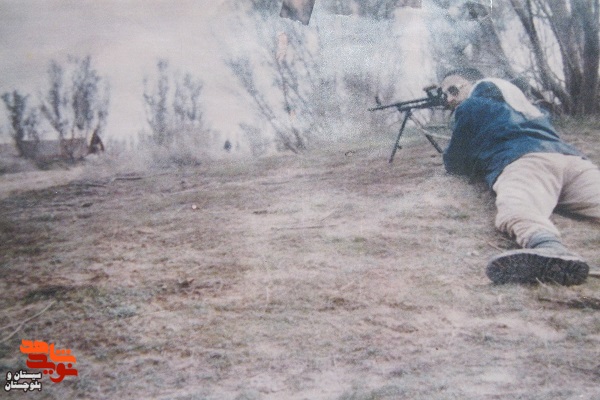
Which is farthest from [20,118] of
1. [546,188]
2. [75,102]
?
[546,188]

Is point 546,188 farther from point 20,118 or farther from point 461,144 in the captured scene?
point 20,118

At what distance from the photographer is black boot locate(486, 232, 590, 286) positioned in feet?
4.17

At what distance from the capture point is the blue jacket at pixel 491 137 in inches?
73.8

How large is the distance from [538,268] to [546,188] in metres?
0.60

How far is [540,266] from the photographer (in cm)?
129

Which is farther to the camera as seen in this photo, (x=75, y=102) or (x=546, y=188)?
(x=75, y=102)

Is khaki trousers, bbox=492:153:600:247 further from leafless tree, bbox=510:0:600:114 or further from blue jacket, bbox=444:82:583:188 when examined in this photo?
leafless tree, bbox=510:0:600:114

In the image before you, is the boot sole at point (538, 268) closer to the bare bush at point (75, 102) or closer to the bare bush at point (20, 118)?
the bare bush at point (75, 102)

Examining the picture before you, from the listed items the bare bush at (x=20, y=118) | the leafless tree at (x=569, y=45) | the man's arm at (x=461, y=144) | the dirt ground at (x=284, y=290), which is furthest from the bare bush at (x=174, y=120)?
the leafless tree at (x=569, y=45)

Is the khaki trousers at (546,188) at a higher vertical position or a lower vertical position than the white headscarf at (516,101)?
lower

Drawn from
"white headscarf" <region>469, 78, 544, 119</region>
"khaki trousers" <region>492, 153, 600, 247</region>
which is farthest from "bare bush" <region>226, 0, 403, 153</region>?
"khaki trousers" <region>492, 153, 600, 247</region>

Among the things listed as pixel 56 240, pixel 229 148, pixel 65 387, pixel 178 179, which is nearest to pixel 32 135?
pixel 56 240

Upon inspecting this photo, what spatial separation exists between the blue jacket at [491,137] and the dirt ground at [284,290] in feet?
0.46

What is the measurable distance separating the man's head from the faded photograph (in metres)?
0.02
